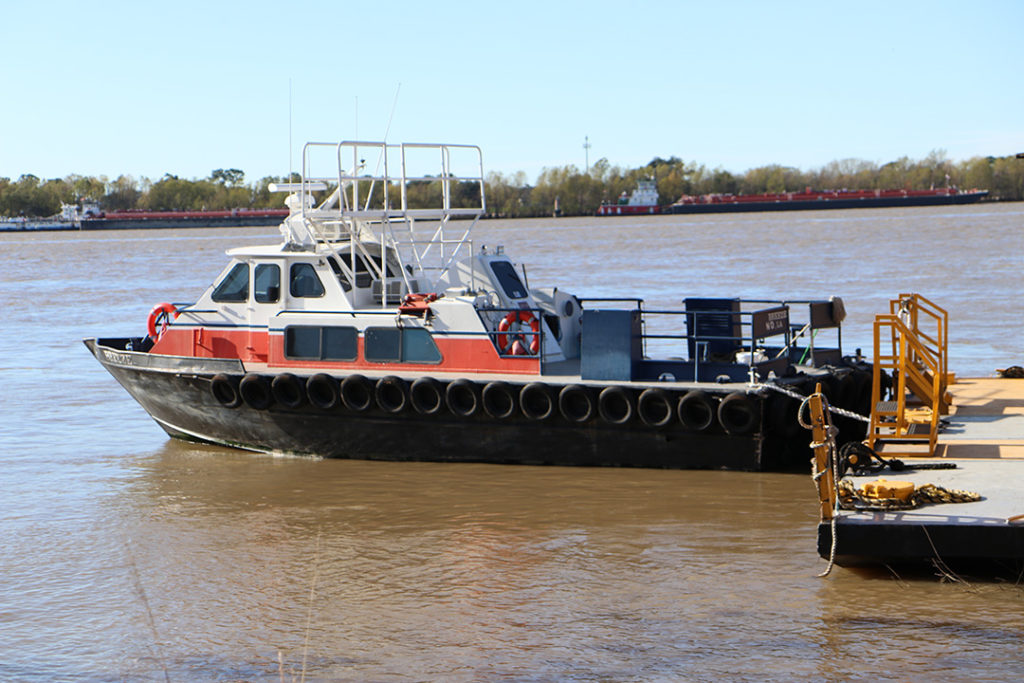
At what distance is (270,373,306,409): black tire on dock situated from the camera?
43.6 ft

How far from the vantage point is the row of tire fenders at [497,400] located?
38.8 ft

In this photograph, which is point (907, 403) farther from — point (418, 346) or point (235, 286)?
point (235, 286)

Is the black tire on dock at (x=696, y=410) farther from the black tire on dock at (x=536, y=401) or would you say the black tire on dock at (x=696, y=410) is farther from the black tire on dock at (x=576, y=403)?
the black tire on dock at (x=536, y=401)

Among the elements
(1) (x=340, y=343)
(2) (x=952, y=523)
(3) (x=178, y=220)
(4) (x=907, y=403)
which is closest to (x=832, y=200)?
(3) (x=178, y=220)

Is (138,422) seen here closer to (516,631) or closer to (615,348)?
(615,348)

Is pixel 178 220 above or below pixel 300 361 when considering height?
above

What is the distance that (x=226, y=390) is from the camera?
1374 cm

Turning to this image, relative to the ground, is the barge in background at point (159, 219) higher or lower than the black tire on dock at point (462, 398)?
higher

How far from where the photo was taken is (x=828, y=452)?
29.2 feet

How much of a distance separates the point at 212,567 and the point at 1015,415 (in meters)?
7.84

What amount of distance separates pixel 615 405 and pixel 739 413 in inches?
49.1

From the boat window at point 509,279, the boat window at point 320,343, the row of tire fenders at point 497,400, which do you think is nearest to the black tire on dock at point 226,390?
the row of tire fenders at point 497,400

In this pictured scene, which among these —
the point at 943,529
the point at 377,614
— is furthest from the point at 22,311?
the point at 943,529

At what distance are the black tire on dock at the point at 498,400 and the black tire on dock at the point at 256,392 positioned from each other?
2.60 m
